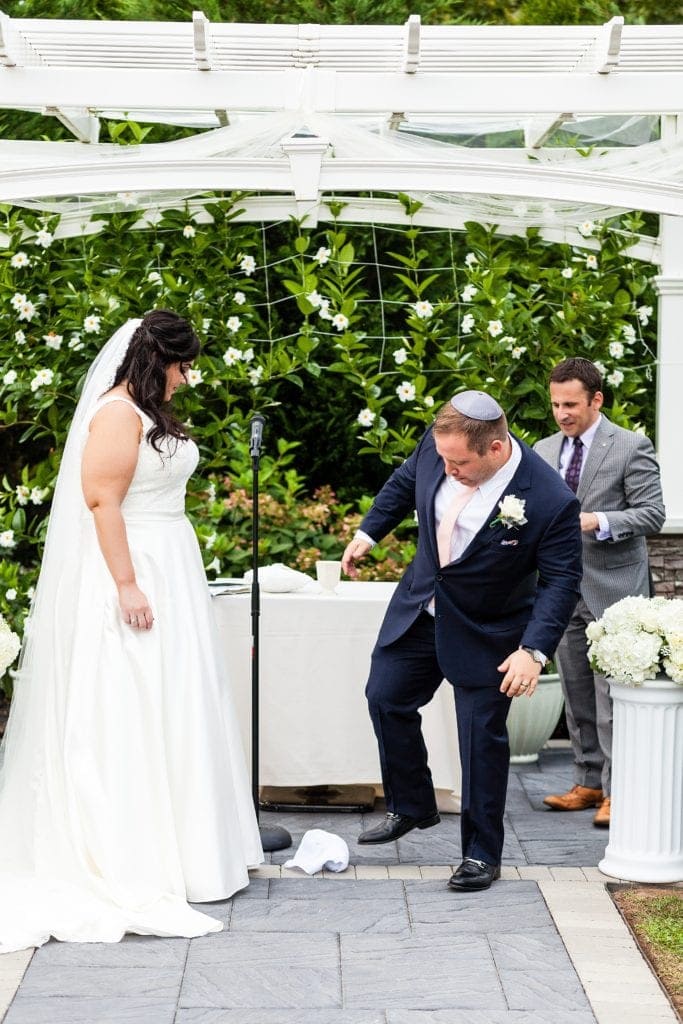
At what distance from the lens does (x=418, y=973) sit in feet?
12.8

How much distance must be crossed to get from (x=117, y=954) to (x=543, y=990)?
1.23 m

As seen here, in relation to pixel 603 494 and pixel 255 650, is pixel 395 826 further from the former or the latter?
pixel 603 494

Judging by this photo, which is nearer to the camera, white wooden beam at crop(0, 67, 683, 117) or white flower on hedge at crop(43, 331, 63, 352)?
white wooden beam at crop(0, 67, 683, 117)

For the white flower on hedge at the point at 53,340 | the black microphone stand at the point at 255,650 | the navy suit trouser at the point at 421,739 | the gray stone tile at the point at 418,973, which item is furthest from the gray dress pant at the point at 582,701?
the white flower on hedge at the point at 53,340

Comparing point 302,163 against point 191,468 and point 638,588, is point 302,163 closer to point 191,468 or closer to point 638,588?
point 191,468

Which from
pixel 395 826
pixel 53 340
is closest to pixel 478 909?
pixel 395 826

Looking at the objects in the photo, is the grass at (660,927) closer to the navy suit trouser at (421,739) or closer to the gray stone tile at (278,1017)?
the navy suit trouser at (421,739)

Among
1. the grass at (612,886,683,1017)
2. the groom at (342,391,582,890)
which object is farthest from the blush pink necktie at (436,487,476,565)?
the grass at (612,886,683,1017)

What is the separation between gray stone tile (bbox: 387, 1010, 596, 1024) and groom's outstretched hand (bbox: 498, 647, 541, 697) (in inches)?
44.2

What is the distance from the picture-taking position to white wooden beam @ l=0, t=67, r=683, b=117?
5.06 metres

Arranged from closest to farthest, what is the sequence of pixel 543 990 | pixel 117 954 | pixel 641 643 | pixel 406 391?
pixel 543 990, pixel 117 954, pixel 641 643, pixel 406 391

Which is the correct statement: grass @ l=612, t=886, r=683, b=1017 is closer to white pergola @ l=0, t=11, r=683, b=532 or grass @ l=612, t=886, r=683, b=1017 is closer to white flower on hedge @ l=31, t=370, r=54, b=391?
white pergola @ l=0, t=11, r=683, b=532

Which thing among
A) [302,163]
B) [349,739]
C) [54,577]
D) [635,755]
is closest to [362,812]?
[349,739]

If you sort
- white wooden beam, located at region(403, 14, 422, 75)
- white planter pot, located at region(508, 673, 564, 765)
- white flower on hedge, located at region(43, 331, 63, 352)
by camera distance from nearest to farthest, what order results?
white wooden beam, located at region(403, 14, 422, 75) → white planter pot, located at region(508, 673, 564, 765) → white flower on hedge, located at region(43, 331, 63, 352)
